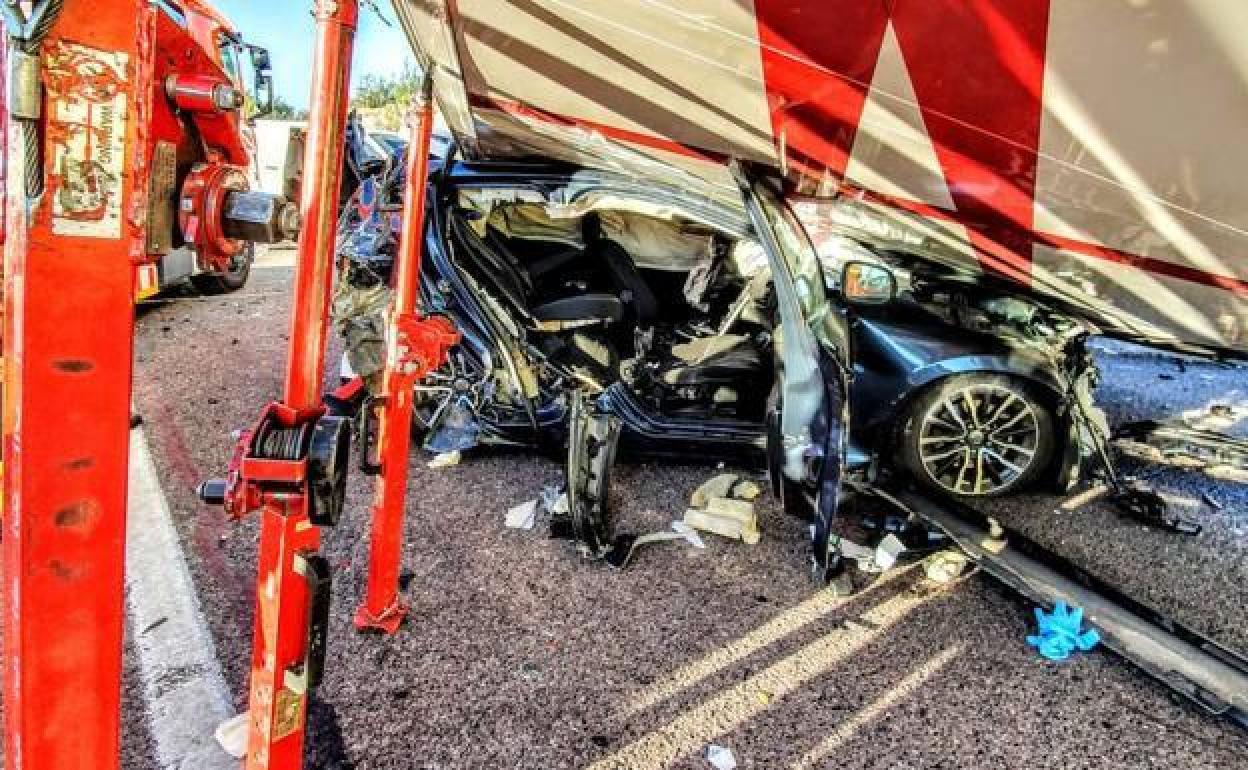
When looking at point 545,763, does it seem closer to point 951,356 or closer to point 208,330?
point 951,356

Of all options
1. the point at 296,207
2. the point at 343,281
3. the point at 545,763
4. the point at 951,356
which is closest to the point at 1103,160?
the point at 951,356

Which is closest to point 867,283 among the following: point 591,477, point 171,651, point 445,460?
point 591,477

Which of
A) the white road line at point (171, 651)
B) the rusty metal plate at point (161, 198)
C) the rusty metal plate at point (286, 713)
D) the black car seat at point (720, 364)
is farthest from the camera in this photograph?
the black car seat at point (720, 364)

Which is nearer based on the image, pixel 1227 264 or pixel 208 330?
pixel 1227 264

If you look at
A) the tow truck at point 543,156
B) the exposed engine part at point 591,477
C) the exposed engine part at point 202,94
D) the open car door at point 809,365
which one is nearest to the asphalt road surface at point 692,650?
the exposed engine part at point 591,477

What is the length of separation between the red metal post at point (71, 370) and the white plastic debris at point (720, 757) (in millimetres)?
1605

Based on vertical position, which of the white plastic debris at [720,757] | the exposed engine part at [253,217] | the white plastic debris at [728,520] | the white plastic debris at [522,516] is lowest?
the white plastic debris at [720,757]

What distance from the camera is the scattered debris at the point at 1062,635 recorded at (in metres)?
2.67

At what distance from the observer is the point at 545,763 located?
204 cm

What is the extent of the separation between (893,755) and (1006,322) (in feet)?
8.72

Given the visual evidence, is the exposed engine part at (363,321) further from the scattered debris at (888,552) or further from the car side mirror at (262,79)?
the scattered debris at (888,552)

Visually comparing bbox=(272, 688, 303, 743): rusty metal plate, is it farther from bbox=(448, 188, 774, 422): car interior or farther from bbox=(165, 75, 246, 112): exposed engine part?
bbox=(448, 188, 774, 422): car interior

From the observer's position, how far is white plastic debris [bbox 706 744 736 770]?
2.06 m

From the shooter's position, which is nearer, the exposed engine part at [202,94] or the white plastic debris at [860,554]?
the exposed engine part at [202,94]
